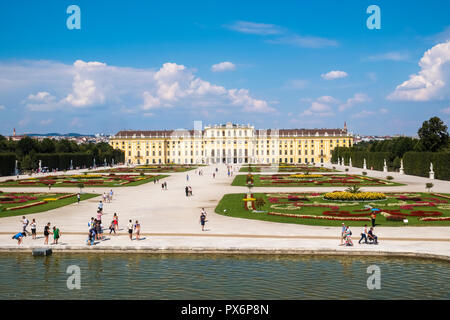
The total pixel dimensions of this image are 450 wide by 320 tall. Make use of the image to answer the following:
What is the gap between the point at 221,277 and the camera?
15930 mm

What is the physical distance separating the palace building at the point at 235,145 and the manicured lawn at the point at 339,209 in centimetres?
12085

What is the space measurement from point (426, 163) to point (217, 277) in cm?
5702

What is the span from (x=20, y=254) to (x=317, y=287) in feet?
40.6

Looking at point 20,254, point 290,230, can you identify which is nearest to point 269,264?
point 290,230

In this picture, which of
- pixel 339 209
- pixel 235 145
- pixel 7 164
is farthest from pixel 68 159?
pixel 339 209

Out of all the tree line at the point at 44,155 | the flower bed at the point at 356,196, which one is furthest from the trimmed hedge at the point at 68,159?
the flower bed at the point at 356,196

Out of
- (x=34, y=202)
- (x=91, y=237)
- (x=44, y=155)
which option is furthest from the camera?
(x=44, y=155)

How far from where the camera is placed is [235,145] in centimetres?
16150

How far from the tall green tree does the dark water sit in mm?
61113

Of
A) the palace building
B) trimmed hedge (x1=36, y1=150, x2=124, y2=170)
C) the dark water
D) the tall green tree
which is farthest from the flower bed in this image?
the palace building

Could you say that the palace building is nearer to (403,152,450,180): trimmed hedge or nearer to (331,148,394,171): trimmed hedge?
(331,148,394,171): trimmed hedge

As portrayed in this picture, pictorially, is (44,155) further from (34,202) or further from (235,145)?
(235,145)

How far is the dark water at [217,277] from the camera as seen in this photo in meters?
14.3
